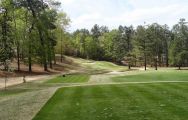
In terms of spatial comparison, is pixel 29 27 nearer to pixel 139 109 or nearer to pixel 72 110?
pixel 72 110

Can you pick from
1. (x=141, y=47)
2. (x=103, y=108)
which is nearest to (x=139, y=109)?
(x=103, y=108)

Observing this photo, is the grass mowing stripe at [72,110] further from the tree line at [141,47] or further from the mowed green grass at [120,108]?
the tree line at [141,47]

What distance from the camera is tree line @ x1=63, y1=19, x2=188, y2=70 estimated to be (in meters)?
124

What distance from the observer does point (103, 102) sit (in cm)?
2253

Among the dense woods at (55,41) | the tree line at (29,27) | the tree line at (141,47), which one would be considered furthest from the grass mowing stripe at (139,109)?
the tree line at (141,47)

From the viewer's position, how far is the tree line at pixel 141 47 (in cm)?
12412

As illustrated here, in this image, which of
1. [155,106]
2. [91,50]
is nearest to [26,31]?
[155,106]

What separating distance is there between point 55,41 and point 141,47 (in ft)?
123

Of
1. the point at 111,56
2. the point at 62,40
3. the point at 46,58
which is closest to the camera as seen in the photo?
the point at 46,58

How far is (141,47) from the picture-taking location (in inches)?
4877

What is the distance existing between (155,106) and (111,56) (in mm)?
136538

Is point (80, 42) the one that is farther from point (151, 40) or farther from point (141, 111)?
point (141, 111)

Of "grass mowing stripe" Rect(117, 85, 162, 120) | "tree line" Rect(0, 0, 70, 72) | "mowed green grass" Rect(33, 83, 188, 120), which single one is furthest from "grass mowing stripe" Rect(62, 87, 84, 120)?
"tree line" Rect(0, 0, 70, 72)

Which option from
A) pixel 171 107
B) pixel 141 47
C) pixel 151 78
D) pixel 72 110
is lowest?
pixel 151 78
